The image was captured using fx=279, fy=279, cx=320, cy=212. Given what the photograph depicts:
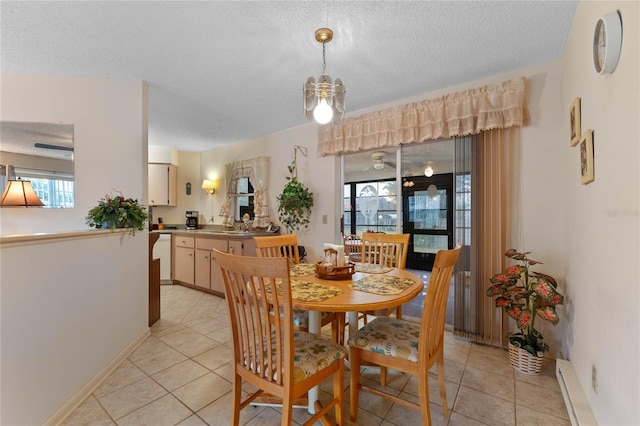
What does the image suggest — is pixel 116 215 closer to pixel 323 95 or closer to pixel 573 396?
pixel 323 95

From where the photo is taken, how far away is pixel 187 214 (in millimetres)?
5570

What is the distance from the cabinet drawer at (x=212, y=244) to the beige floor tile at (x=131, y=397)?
220cm

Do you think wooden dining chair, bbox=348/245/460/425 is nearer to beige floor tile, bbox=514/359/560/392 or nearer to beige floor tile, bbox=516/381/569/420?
beige floor tile, bbox=516/381/569/420

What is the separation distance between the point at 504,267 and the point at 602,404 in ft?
4.16

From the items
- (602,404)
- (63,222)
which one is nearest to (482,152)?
(602,404)

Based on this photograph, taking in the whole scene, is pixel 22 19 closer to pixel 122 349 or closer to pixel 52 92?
pixel 52 92

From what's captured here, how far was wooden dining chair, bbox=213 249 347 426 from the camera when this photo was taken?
120 centimetres

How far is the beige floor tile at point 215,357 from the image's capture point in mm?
2271

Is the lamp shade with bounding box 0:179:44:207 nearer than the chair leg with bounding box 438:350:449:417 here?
No

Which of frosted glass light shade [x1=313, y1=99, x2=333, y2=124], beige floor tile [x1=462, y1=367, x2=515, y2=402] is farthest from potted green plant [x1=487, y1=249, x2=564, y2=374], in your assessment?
frosted glass light shade [x1=313, y1=99, x2=333, y2=124]

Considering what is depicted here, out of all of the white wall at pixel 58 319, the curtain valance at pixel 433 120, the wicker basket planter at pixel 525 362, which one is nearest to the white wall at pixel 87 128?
the white wall at pixel 58 319

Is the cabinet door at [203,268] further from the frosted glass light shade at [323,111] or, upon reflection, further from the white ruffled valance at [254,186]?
the frosted glass light shade at [323,111]

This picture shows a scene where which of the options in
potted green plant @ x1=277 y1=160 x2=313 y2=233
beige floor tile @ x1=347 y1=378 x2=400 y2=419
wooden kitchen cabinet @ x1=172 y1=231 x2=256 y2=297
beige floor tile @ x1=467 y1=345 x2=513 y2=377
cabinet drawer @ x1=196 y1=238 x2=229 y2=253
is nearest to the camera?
beige floor tile @ x1=347 y1=378 x2=400 y2=419

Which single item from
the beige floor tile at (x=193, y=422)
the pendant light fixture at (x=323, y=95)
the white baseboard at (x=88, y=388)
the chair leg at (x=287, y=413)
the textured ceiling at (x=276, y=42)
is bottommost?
the beige floor tile at (x=193, y=422)
